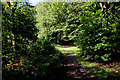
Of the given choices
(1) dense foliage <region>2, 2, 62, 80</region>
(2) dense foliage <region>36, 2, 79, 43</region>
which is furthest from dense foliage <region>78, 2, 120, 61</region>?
(2) dense foliage <region>36, 2, 79, 43</region>

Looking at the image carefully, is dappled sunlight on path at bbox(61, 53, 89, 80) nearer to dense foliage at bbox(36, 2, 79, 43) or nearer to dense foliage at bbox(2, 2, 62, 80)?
dense foliage at bbox(2, 2, 62, 80)

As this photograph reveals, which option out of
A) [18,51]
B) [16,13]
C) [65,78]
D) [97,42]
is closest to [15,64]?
[18,51]

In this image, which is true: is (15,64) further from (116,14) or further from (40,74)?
(116,14)

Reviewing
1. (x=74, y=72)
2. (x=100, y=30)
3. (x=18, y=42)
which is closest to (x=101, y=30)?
(x=100, y=30)

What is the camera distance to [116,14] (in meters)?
4.70

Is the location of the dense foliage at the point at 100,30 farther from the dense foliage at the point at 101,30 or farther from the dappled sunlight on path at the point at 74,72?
the dappled sunlight on path at the point at 74,72

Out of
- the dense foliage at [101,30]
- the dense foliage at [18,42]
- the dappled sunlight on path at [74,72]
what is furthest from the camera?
the dense foliage at [101,30]

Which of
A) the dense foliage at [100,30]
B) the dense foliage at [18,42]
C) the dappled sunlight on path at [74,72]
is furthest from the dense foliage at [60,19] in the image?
the dense foliage at [18,42]

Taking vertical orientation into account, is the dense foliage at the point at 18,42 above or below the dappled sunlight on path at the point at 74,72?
above

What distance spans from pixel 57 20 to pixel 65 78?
11636mm

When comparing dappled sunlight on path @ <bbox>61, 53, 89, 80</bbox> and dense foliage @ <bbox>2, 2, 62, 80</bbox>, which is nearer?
dense foliage @ <bbox>2, 2, 62, 80</bbox>

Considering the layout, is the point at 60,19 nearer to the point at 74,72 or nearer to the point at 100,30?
the point at 100,30

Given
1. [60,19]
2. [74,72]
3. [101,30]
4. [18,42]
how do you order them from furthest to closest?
[60,19], [101,30], [74,72], [18,42]

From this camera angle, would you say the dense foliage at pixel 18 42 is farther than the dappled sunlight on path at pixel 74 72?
No
